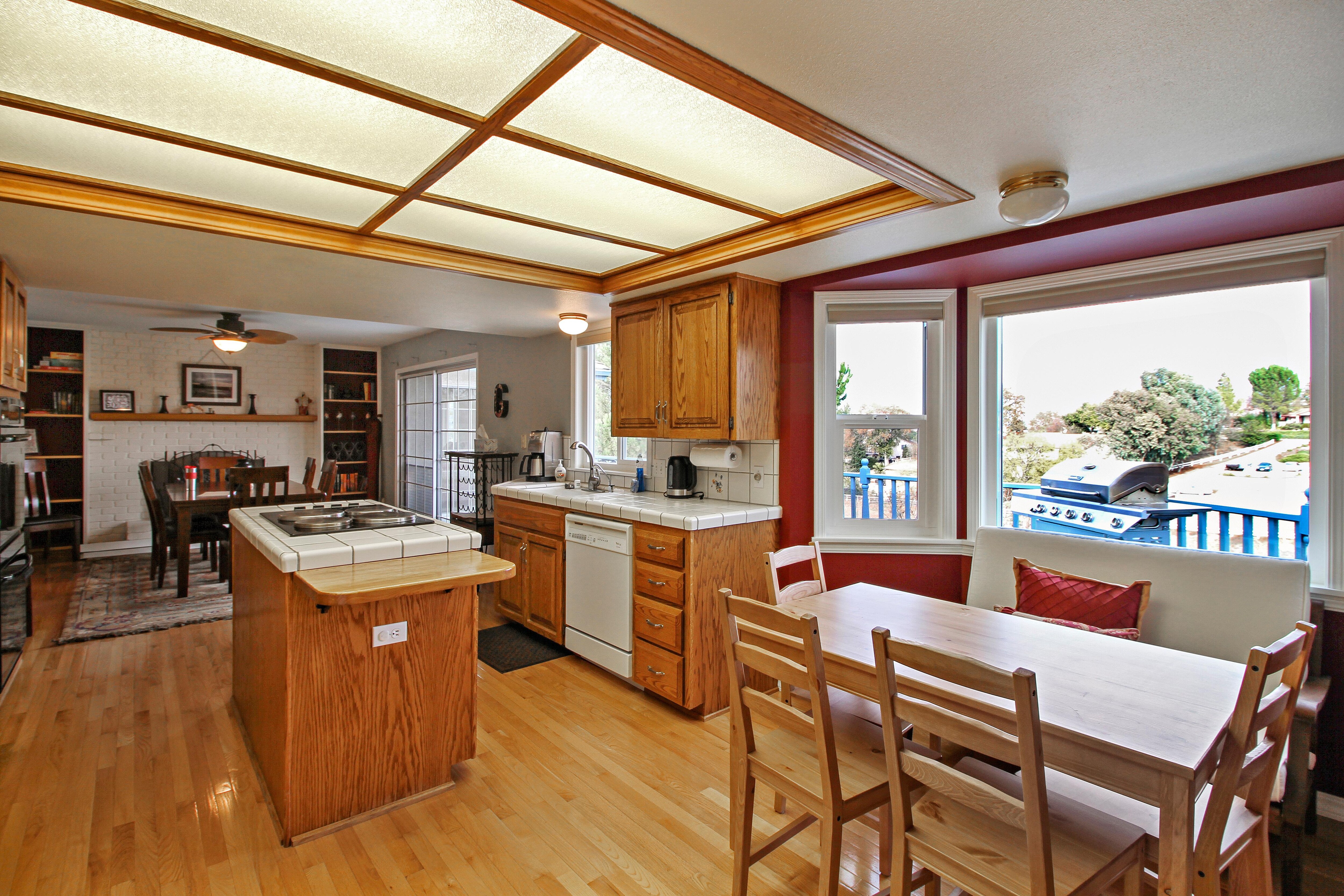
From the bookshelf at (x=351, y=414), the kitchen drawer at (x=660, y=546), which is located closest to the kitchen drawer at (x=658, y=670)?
the kitchen drawer at (x=660, y=546)

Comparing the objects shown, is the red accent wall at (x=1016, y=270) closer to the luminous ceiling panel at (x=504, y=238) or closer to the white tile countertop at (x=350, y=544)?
the luminous ceiling panel at (x=504, y=238)

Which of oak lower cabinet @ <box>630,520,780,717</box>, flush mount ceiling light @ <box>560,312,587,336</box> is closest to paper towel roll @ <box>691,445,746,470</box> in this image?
oak lower cabinet @ <box>630,520,780,717</box>

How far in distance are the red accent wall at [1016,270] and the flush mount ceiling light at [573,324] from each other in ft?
4.19

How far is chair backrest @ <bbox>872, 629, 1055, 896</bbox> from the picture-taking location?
120 centimetres

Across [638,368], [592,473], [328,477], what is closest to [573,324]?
[638,368]

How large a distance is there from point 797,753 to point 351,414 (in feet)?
25.8

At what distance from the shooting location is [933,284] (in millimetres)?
3100

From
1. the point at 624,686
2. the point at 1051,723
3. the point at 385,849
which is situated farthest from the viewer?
the point at 624,686

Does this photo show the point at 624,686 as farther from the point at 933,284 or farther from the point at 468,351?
the point at 468,351

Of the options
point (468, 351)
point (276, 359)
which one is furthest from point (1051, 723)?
point (276, 359)

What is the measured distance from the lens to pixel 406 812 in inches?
87.3

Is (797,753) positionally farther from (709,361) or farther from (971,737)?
(709,361)

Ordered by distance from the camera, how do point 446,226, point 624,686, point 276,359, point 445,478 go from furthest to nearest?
point 276,359 → point 445,478 → point 624,686 → point 446,226

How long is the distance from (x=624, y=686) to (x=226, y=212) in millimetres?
2813
